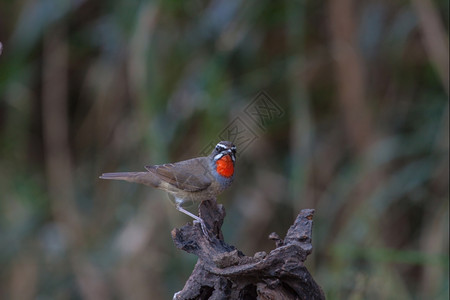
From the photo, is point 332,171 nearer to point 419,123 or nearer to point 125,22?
point 419,123

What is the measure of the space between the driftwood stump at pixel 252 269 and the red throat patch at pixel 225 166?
1.23 ft

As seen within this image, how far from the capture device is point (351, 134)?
3.91 meters

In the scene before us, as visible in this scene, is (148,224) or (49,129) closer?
(148,224)

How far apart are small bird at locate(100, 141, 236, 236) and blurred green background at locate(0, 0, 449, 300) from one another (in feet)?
3.07

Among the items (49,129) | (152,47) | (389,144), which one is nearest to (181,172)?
(152,47)

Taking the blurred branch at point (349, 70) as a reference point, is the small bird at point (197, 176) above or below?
below

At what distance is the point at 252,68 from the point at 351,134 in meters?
0.70

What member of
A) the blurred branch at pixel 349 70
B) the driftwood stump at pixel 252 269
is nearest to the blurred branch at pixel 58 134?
the blurred branch at pixel 349 70

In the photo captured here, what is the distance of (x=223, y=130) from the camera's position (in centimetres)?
311

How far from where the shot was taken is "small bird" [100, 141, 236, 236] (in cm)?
201

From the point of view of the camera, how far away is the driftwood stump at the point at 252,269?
1.43 metres

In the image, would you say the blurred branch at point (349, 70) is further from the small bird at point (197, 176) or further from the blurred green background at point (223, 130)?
the small bird at point (197, 176)

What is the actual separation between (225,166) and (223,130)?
43.1 inches

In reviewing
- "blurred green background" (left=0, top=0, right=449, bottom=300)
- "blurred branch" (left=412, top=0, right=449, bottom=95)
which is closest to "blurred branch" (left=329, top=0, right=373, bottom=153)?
"blurred green background" (left=0, top=0, right=449, bottom=300)
